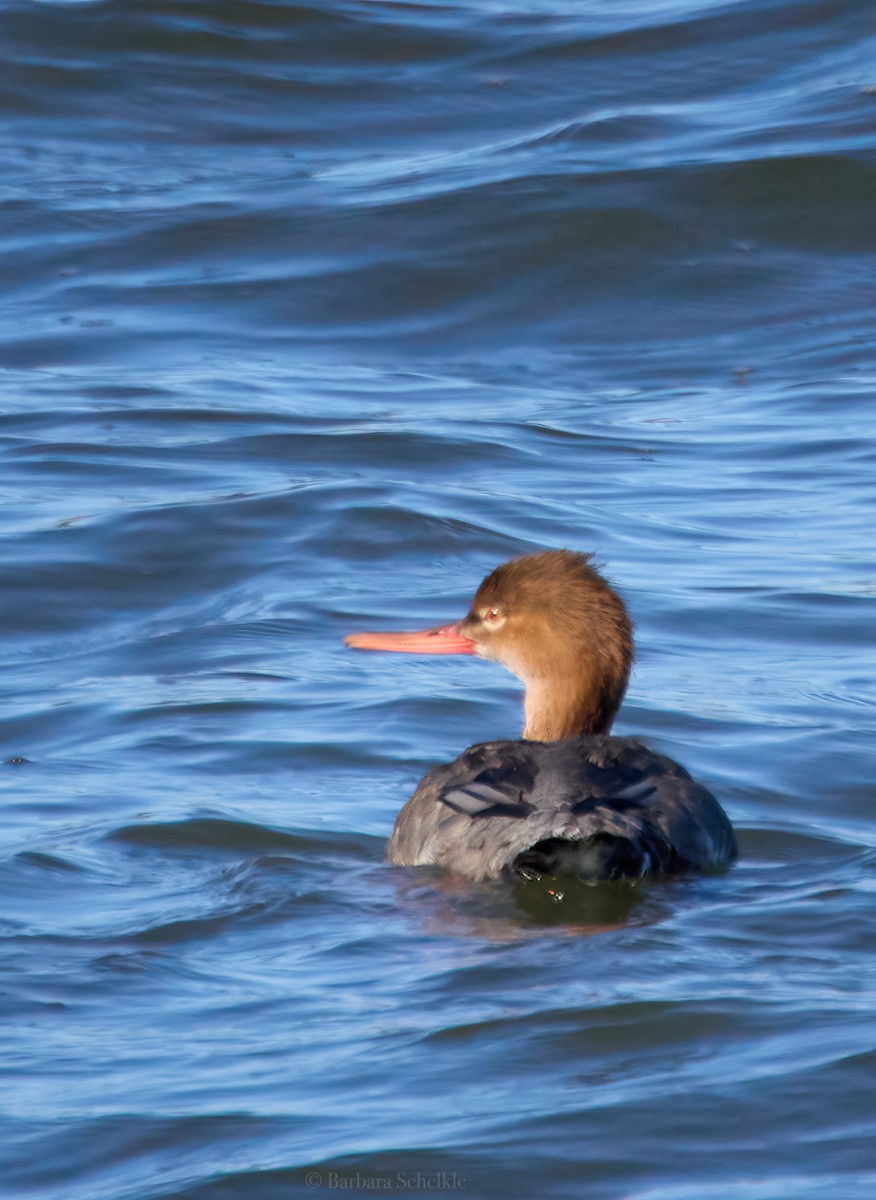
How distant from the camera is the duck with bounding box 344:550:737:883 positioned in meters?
4.84

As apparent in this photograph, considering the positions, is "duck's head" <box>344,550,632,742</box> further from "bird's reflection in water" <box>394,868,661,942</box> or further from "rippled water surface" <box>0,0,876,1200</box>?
"bird's reflection in water" <box>394,868,661,942</box>

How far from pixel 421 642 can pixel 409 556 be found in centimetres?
215

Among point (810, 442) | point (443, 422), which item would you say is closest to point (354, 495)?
point (443, 422)

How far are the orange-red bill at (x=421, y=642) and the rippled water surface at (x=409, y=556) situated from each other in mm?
307

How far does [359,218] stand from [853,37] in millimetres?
5098

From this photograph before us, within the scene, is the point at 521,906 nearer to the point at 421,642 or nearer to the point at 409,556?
the point at 421,642

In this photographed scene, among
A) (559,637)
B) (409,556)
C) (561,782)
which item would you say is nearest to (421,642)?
(559,637)

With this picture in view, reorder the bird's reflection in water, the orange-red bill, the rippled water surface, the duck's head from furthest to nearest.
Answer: the orange-red bill, the duck's head, the bird's reflection in water, the rippled water surface

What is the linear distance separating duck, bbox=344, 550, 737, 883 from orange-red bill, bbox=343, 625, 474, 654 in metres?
0.15

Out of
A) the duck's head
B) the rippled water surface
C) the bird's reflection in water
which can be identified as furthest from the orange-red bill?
the bird's reflection in water

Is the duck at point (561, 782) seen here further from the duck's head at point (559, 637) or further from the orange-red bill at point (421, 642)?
the orange-red bill at point (421, 642)

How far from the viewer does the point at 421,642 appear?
6.43 meters

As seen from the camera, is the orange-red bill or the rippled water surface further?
the orange-red bill

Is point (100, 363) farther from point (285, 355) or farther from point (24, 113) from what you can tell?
point (24, 113)
